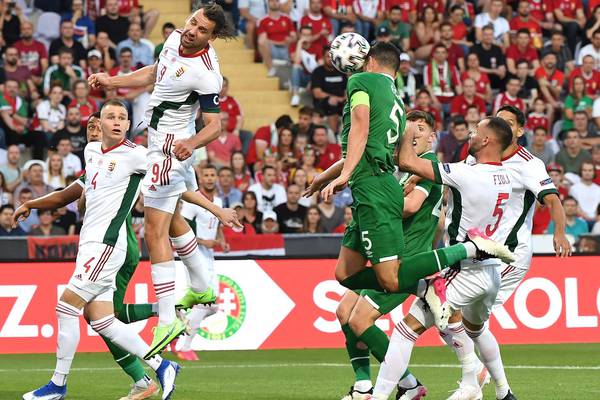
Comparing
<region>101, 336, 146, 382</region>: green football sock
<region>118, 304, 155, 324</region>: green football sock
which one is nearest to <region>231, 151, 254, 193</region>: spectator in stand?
<region>118, 304, 155, 324</region>: green football sock

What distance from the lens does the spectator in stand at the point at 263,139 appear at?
21297 mm

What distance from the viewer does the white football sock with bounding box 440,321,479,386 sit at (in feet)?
36.1

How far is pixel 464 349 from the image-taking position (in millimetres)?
11203

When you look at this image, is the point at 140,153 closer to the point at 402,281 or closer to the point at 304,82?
the point at 402,281

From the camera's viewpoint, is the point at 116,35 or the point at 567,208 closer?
the point at 567,208

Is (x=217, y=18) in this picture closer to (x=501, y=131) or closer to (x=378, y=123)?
(x=378, y=123)

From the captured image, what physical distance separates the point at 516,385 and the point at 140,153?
4.02 metres

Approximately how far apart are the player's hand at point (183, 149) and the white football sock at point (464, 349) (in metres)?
2.57

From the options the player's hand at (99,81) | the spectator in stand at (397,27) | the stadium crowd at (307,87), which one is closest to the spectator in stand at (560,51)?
the stadium crowd at (307,87)

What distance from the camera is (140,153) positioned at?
1080 centimetres

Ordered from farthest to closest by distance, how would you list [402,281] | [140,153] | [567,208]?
1. [567,208]
2. [140,153]
3. [402,281]

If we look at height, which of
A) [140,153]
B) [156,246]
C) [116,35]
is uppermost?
[140,153]

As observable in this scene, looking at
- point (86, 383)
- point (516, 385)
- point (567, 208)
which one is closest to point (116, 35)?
point (567, 208)

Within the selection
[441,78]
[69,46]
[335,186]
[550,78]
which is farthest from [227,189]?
[335,186]
